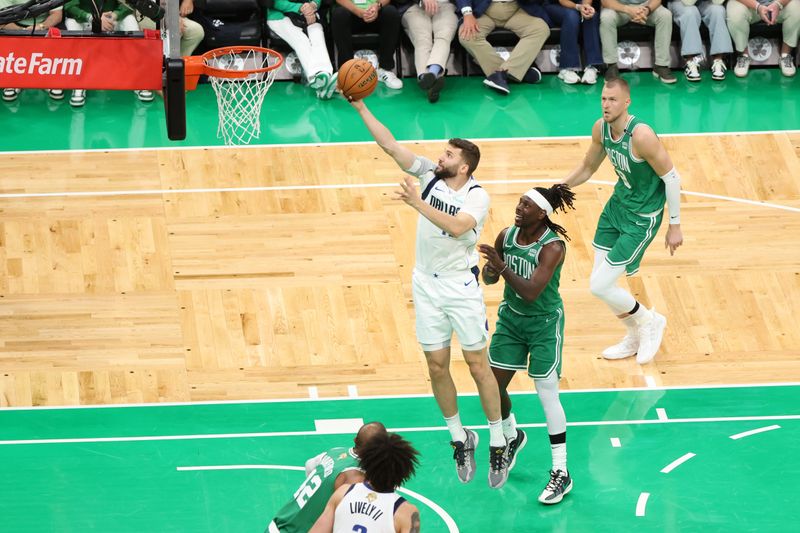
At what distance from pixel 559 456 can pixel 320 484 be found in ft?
7.95

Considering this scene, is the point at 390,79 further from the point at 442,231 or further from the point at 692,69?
the point at 442,231

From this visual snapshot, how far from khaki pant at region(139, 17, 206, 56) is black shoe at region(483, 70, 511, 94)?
309 centimetres

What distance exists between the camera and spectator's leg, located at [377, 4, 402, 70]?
1549 centimetres

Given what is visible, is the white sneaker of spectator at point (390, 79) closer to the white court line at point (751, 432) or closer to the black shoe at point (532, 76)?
the black shoe at point (532, 76)

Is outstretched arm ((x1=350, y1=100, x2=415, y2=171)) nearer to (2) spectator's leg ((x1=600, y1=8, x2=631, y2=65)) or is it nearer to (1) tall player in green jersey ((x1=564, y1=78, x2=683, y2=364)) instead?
(1) tall player in green jersey ((x1=564, y1=78, x2=683, y2=364))

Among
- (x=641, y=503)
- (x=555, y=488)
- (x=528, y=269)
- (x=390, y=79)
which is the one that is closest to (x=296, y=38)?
(x=390, y=79)

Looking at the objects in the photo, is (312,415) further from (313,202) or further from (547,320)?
(313,202)

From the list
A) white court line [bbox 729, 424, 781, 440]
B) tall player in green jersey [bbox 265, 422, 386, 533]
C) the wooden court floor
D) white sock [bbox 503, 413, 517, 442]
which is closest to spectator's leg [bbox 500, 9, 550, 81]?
the wooden court floor

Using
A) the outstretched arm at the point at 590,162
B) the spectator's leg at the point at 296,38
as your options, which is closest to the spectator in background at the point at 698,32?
the spectator's leg at the point at 296,38

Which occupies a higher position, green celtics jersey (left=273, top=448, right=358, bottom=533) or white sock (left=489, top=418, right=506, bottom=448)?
green celtics jersey (left=273, top=448, right=358, bottom=533)

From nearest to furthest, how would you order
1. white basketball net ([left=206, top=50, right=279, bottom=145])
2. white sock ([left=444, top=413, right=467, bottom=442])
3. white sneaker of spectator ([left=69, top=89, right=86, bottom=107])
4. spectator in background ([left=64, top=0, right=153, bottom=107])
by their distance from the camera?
white sock ([left=444, top=413, right=467, bottom=442])
white basketball net ([left=206, top=50, right=279, bottom=145])
spectator in background ([left=64, top=0, right=153, bottom=107])
white sneaker of spectator ([left=69, top=89, right=86, bottom=107])

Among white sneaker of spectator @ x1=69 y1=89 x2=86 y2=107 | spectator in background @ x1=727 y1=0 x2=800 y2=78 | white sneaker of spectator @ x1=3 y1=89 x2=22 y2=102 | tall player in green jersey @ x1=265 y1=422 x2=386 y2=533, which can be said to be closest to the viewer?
tall player in green jersey @ x1=265 y1=422 x2=386 y2=533

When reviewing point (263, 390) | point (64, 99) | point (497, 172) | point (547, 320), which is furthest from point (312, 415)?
point (64, 99)

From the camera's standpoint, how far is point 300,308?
1172 centimetres
